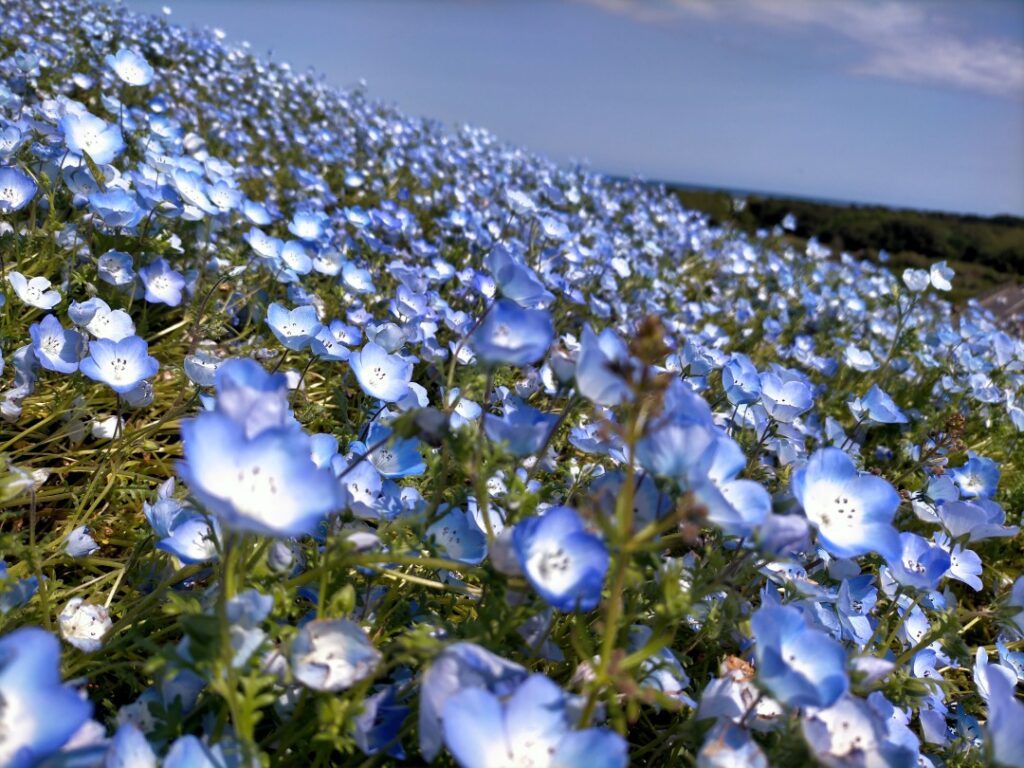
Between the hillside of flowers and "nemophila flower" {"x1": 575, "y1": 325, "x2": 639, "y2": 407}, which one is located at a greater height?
"nemophila flower" {"x1": 575, "y1": 325, "x2": 639, "y2": 407}

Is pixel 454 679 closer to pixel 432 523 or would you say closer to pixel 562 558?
pixel 562 558

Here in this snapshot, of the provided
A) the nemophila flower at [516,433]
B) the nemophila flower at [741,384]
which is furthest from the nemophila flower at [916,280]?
the nemophila flower at [516,433]

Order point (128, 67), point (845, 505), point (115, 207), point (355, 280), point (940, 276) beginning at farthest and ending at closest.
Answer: point (940, 276)
point (128, 67)
point (355, 280)
point (115, 207)
point (845, 505)

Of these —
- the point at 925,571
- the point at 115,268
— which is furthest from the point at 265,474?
the point at 115,268

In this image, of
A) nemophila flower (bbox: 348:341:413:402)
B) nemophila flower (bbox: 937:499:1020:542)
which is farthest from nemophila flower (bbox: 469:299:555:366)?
nemophila flower (bbox: 937:499:1020:542)

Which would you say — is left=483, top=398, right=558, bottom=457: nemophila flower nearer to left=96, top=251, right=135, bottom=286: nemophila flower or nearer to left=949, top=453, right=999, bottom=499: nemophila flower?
left=96, top=251, right=135, bottom=286: nemophila flower

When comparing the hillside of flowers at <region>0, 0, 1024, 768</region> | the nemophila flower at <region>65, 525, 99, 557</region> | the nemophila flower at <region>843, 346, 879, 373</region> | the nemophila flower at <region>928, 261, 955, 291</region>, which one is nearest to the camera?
the hillside of flowers at <region>0, 0, 1024, 768</region>

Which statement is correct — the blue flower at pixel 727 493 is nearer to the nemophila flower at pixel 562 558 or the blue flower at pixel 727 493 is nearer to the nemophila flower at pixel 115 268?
the nemophila flower at pixel 562 558
